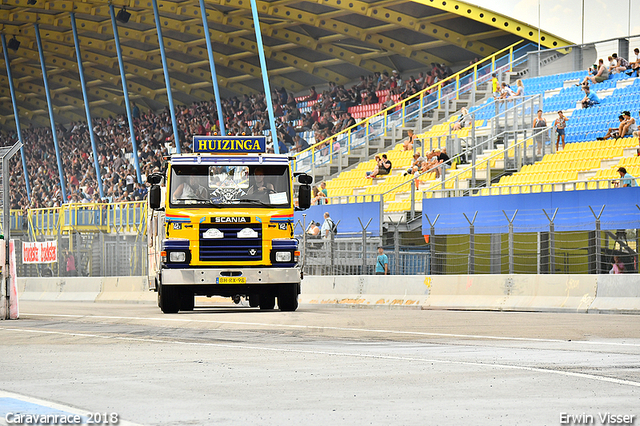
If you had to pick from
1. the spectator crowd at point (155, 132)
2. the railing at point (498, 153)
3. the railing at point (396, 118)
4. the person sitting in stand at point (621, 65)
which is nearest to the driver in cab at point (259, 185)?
the railing at point (498, 153)

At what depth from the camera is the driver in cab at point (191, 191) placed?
1798 cm

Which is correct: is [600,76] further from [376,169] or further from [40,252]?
[40,252]

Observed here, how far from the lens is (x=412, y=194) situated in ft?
95.0

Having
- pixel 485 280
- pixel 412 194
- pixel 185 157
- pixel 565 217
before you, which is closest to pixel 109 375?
pixel 185 157

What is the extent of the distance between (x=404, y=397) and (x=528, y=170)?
23.5 metres

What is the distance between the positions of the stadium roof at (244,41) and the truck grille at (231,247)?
2709 cm

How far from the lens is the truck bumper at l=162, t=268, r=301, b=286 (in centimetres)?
1795

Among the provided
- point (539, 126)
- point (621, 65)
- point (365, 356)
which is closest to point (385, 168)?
point (539, 126)

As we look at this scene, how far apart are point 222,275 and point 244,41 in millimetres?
40096

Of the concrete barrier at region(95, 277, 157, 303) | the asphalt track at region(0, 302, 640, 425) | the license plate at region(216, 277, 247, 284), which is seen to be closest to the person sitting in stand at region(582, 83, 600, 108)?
the concrete barrier at region(95, 277, 157, 303)

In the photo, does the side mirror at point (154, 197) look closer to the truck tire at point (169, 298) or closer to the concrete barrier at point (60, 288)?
the truck tire at point (169, 298)

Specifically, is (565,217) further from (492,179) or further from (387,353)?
(387,353)

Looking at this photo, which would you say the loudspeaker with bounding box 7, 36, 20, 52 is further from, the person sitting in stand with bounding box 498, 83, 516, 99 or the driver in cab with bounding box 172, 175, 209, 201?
the driver in cab with bounding box 172, 175, 209, 201

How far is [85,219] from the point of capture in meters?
37.4
